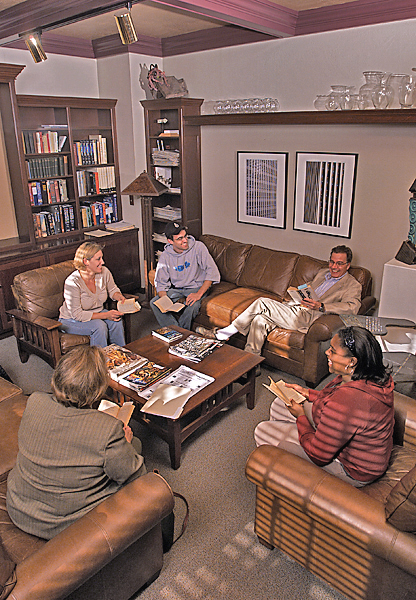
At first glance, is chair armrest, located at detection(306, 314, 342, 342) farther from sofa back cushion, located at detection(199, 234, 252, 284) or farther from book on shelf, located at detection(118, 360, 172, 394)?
sofa back cushion, located at detection(199, 234, 252, 284)

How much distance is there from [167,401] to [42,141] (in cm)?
357

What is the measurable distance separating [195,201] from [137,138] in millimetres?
1035

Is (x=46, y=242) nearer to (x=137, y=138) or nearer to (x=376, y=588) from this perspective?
(x=137, y=138)

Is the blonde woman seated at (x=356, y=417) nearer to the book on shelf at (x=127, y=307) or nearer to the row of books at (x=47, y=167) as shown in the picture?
the book on shelf at (x=127, y=307)

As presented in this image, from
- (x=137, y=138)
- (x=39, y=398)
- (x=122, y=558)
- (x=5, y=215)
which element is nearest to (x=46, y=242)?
(x=5, y=215)

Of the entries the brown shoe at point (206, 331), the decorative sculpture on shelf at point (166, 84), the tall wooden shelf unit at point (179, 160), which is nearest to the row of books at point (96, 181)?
the tall wooden shelf unit at point (179, 160)

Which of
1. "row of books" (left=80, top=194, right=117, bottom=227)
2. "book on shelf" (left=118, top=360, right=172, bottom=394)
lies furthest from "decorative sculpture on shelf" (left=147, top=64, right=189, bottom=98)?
"book on shelf" (left=118, top=360, right=172, bottom=394)

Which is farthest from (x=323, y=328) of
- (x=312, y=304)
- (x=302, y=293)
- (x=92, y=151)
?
(x=92, y=151)

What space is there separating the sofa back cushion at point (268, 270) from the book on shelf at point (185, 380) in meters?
1.66

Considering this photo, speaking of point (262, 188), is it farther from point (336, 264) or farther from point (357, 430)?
point (357, 430)

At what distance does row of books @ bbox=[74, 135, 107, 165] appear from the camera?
5.34m

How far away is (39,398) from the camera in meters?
1.88

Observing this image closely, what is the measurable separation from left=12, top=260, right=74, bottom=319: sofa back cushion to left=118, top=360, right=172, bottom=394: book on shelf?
1334mm

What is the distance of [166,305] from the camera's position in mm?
4215
